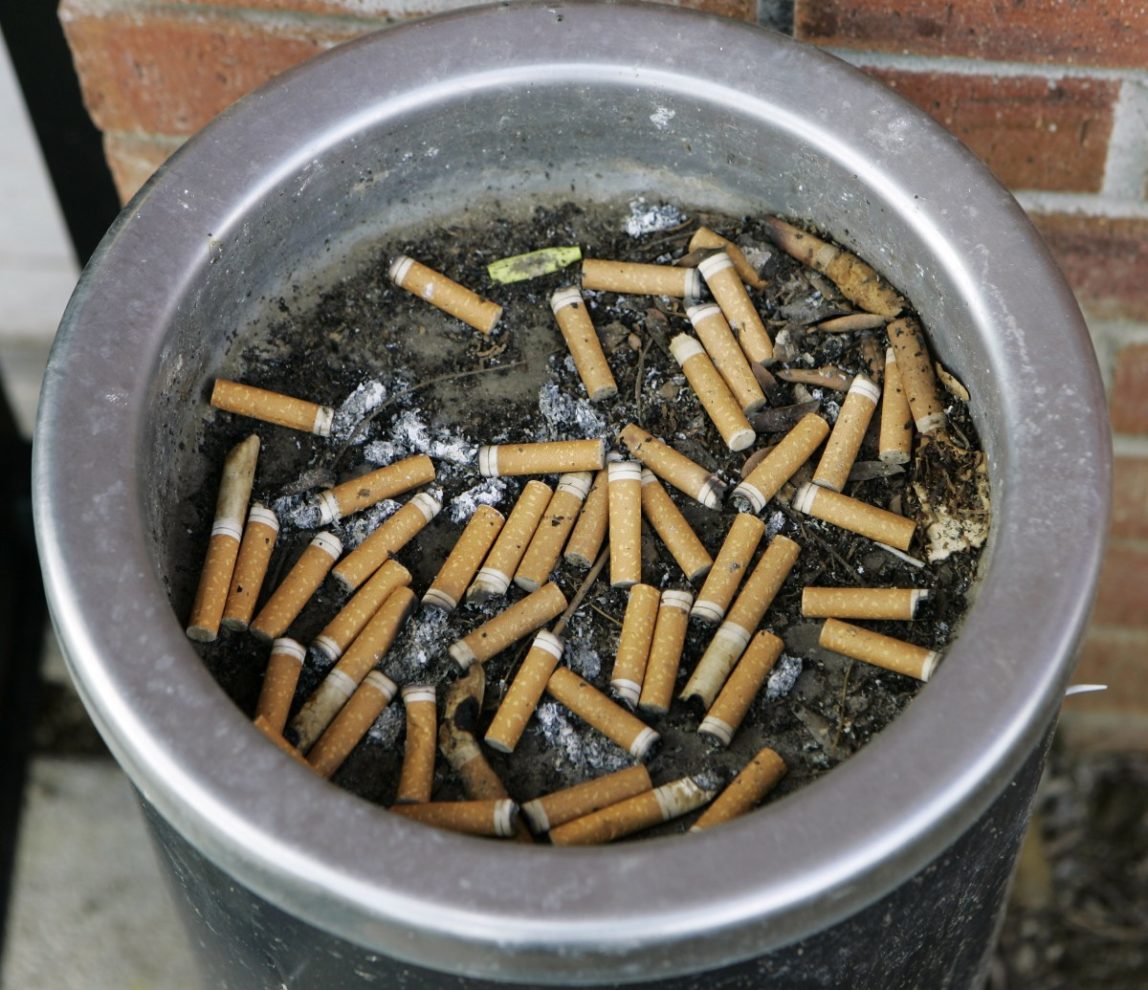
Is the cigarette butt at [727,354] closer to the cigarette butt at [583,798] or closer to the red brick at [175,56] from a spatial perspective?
the cigarette butt at [583,798]

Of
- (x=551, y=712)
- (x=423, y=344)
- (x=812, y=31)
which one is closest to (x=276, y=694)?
(x=551, y=712)

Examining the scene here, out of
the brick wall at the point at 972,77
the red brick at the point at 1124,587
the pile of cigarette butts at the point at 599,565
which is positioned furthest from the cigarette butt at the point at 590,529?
the red brick at the point at 1124,587

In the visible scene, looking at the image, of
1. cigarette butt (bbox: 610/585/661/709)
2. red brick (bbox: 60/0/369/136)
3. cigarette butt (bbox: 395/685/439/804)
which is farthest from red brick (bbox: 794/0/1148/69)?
cigarette butt (bbox: 395/685/439/804)

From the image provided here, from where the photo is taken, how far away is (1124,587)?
4.77 ft

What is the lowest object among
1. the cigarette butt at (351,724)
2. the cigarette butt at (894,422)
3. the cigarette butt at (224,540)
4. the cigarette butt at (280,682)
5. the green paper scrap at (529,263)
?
the cigarette butt at (351,724)

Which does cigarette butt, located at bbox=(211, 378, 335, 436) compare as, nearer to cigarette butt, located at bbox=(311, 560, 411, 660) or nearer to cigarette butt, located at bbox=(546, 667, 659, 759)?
cigarette butt, located at bbox=(311, 560, 411, 660)

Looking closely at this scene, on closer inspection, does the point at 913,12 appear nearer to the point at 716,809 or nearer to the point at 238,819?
the point at 716,809

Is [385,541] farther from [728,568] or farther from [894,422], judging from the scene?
[894,422]

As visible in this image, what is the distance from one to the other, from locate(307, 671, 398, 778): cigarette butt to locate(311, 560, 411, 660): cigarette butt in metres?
0.03

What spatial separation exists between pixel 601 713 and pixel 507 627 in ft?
0.26

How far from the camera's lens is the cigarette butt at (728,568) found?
2.67 feet

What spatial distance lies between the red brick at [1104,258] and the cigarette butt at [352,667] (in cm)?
63

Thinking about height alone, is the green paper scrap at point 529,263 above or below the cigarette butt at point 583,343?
above

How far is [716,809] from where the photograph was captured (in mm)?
723
